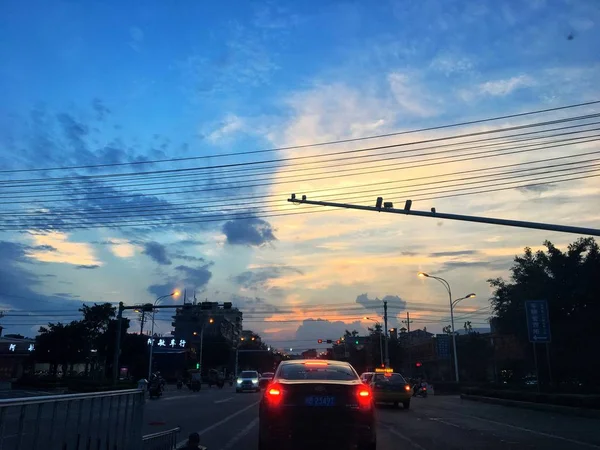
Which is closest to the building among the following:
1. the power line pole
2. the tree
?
the tree

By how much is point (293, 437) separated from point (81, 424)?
139 inches

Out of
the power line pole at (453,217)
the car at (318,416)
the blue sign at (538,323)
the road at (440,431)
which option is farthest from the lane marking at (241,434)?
the blue sign at (538,323)

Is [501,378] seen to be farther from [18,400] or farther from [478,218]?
[18,400]

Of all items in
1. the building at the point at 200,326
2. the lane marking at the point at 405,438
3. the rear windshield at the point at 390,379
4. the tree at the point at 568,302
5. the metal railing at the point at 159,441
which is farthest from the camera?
the building at the point at 200,326

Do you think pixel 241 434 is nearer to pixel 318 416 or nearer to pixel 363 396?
pixel 318 416

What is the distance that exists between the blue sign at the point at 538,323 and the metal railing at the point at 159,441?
22980mm

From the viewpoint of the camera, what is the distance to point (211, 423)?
15.8 m

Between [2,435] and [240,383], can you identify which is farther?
[240,383]

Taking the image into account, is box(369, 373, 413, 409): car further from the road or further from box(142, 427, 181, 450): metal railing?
box(142, 427, 181, 450): metal railing

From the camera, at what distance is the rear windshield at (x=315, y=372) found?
9.10 meters

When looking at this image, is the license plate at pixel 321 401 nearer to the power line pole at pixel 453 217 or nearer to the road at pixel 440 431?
the road at pixel 440 431

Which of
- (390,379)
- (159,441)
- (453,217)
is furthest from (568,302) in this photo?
(159,441)

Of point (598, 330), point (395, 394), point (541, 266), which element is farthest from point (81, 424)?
point (541, 266)

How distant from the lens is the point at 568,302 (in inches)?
1555
